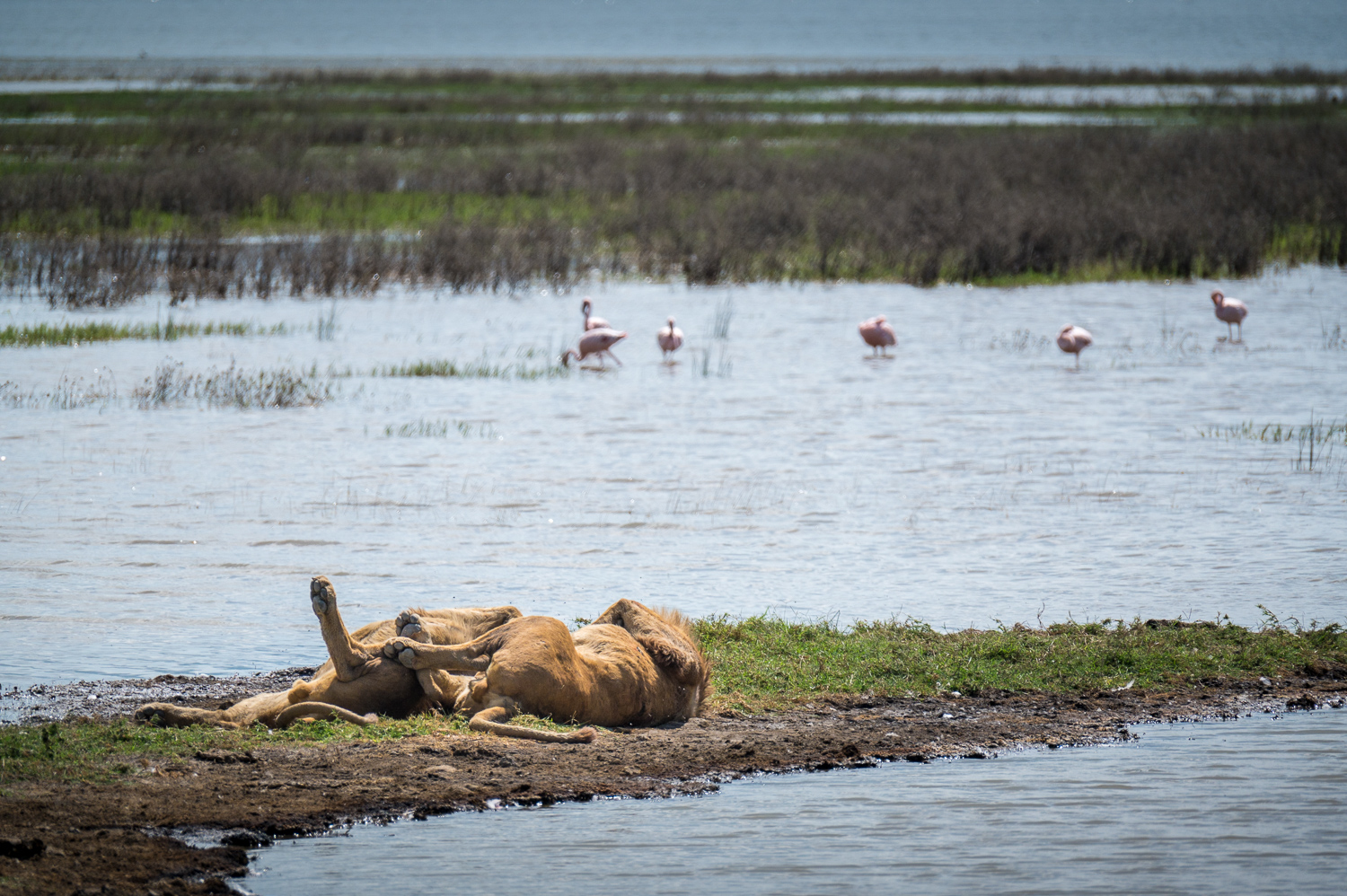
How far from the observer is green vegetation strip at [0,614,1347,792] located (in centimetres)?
871

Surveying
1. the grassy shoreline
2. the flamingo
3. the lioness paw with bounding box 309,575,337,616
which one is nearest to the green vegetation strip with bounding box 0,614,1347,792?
the lioness paw with bounding box 309,575,337,616

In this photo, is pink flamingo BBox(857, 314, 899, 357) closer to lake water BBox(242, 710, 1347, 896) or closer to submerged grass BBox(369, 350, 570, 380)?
submerged grass BBox(369, 350, 570, 380)

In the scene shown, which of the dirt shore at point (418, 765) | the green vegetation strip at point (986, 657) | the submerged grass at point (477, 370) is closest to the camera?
the dirt shore at point (418, 765)

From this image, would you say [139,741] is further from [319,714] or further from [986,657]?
[986,657]

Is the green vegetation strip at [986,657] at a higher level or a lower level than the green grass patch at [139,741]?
higher

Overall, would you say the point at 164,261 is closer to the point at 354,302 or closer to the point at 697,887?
the point at 354,302

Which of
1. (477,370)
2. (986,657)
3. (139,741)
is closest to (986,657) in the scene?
(986,657)

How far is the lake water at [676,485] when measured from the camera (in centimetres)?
1055

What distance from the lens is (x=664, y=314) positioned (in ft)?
85.1

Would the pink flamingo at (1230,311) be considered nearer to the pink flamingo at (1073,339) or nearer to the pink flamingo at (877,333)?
the pink flamingo at (1073,339)

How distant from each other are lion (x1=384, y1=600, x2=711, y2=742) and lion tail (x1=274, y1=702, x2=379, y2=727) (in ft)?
1.03

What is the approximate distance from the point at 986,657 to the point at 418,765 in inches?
134

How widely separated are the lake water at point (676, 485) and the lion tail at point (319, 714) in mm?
1518

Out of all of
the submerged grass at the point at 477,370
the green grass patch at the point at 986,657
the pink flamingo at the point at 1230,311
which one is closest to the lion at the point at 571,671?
the green grass patch at the point at 986,657
